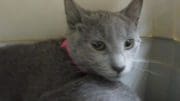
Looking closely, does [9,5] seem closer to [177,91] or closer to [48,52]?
[48,52]

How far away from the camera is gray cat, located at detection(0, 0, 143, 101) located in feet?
3.47

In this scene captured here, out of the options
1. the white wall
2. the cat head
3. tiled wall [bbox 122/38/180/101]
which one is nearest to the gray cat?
the cat head

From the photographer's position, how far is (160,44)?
1.40 meters

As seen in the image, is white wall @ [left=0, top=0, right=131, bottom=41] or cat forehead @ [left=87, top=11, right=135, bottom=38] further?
white wall @ [left=0, top=0, right=131, bottom=41]

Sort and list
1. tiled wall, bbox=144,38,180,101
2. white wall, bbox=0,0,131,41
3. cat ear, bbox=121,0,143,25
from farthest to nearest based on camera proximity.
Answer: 1. tiled wall, bbox=144,38,180,101
2. white wall, bbox=0,0,131,41
3. cat ear, bbox=121,0,143,25

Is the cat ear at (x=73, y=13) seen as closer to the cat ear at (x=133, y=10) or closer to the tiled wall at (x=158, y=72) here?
the cat ear at (x=133, y=10)

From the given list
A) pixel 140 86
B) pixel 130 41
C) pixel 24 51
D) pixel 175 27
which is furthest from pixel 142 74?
pixel 24 51

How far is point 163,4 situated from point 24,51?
53cm

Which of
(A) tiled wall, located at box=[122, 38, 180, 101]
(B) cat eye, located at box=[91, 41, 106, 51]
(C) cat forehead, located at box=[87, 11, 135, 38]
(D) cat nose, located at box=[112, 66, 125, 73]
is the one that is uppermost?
(C) cat forehead, located at box=[87, 11, 135, 38]

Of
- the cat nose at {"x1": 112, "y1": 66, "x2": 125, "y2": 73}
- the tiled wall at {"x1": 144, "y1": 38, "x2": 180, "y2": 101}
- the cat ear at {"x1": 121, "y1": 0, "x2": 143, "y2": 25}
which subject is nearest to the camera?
the cat nose at {"x1": 112, "y1": 66, "x2": 125, "y2": 73}

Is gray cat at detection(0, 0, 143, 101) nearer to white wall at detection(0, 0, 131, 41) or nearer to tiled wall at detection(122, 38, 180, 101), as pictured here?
white wall at detection(0, 0, 131, 41)

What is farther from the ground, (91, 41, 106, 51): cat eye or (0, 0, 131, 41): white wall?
(91, 41, 106, 51): cat eye

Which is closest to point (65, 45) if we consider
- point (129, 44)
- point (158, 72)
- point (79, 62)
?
point (79, 62)

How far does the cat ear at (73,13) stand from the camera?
43.1 inches
